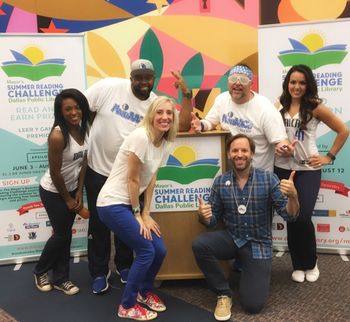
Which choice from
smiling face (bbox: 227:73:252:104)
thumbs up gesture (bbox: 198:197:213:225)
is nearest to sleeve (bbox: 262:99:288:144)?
smiling face (bbox: 227:73:252:104)

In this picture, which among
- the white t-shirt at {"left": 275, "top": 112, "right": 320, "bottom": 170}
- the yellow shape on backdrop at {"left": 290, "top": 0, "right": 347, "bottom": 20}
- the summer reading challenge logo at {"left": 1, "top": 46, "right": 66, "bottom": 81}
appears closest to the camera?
the white t-shirt at {"left": 275, "top": 112, "right": 320, "bottom": 170}

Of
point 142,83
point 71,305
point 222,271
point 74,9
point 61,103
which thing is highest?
point 74,9

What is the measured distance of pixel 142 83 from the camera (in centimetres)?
261


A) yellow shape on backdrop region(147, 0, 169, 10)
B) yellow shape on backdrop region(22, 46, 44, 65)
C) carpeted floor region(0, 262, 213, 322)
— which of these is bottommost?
carpeted floor region(0, 262, 213, 322)

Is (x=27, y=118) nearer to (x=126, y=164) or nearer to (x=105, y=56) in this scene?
(x=105, y=56)

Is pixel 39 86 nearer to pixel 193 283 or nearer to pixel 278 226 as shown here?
pixel 193 283

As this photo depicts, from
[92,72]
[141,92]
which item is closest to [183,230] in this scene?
[141,92]

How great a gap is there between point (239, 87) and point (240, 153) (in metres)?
0.46

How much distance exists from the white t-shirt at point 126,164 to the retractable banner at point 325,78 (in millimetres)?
1460

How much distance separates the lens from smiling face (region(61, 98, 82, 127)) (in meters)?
2.57

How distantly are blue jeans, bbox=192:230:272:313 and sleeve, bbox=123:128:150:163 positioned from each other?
70 centimetres

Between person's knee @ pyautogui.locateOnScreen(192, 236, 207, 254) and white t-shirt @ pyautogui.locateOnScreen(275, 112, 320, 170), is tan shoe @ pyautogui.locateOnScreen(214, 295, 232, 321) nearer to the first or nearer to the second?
person's knee @ pyautogui.locateOnScreen(192, 236, 207, 254)

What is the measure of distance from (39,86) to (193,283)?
195cm

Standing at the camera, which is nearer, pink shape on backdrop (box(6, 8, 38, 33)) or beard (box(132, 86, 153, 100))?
beard (box(132, 86, 153, 100))
